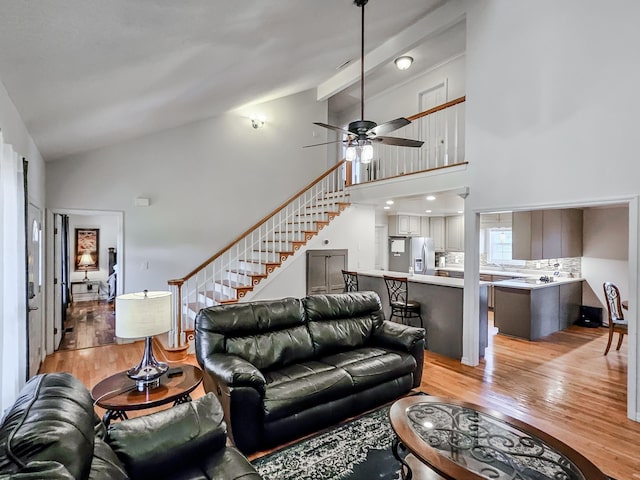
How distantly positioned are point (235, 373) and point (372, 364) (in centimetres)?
129

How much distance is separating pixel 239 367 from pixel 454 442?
59.3 inches

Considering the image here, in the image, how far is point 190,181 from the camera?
596 cm

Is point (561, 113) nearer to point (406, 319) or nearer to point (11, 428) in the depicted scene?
point (406, 319)

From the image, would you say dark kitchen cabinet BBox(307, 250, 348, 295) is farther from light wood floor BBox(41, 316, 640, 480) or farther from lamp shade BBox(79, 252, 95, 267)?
lamp shade BBox(79, 252, 95, 267)

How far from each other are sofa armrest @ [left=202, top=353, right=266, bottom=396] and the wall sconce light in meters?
5.06

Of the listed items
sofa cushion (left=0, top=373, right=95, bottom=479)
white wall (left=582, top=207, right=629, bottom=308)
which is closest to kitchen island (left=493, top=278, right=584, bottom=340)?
white wall (left=582, top=207, right=629, bottom=308)

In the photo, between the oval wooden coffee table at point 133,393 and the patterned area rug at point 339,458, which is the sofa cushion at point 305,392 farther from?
the oval wooden coffee table at point 133,393

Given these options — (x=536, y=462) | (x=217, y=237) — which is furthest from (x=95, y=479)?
(x=217, y=237)

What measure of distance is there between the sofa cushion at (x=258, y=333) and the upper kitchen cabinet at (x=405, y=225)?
555 centimetres

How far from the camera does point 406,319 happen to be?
5.13 metres

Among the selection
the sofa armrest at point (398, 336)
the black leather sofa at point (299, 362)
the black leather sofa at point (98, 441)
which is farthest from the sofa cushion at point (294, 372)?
the black leather sofa at point (98, 441)

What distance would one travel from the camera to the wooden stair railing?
521 centimetres

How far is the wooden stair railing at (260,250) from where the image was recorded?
5.21 m

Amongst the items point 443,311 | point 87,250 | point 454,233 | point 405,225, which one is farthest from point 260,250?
point 87,250
